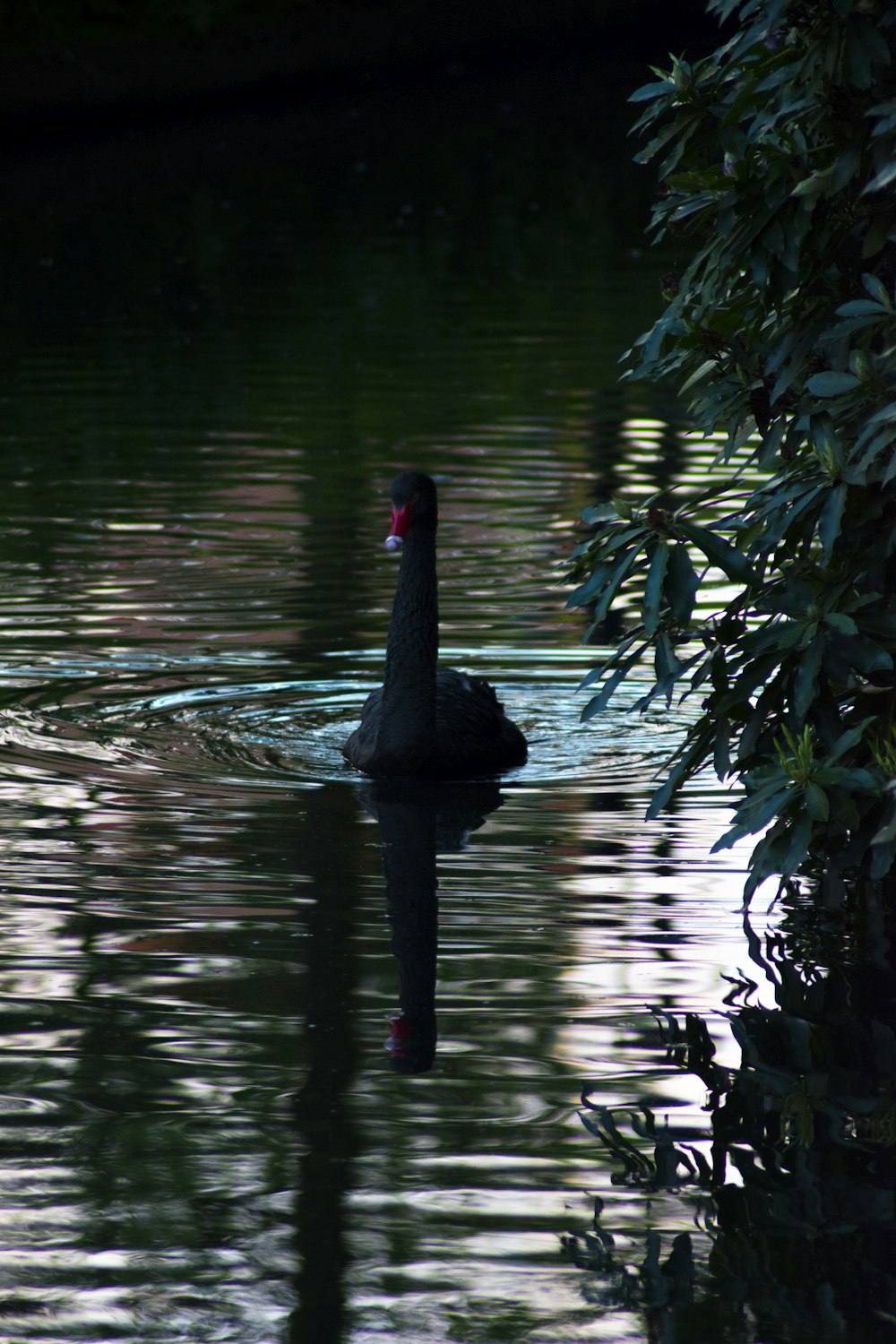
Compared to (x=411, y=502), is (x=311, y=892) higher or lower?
lower

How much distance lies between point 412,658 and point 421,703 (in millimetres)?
206

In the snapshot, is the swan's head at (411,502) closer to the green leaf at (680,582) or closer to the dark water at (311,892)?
the dark water at (311,892)

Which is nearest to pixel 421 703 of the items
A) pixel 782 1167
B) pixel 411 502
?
pixel 411 502

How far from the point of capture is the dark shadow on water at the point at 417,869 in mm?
5500

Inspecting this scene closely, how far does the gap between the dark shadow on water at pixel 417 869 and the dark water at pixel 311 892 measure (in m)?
0.02

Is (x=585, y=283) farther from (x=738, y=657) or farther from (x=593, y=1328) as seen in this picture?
(x=593, y=1328)

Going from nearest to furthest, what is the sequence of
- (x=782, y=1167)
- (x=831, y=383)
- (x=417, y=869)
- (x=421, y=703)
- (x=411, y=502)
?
(x=782, y=1167)
(x=831, y=383)
(x=417, y=869)
(x=421, y=703)
(x=411, y=502)

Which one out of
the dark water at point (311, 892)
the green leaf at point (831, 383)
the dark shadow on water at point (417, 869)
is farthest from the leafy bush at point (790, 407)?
the dark shadow on water at point (417, 869)

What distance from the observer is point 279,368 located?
18.6 metres

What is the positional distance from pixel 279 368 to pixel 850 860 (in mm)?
13256

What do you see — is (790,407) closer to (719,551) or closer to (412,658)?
(719,551)

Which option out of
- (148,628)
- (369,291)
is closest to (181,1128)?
(148,628)

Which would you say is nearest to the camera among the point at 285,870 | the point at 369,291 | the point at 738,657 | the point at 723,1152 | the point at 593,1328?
the point at 593,1328

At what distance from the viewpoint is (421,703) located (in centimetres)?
816
